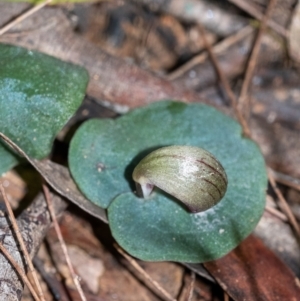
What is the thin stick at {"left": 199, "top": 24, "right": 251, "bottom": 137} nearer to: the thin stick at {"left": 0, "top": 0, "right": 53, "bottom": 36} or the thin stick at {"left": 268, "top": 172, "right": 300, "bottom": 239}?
the thin stick at {"left": 268, "top": 172, "right": 300, "bottom": 239}

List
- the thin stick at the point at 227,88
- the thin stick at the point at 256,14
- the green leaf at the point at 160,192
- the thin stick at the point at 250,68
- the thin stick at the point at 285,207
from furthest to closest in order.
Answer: the thin stick at the point at 256,14
the thin stick at the point at 250,68
the thin stick at the point at 227,88
the thin stick at the point at 285,207
the green leaf at the point at 160,192

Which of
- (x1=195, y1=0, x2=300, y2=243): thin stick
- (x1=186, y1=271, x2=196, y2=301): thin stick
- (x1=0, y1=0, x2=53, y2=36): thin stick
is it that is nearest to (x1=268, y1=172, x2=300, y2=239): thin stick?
(x1=195, y1=0, x2=300, y2=243): thin stick

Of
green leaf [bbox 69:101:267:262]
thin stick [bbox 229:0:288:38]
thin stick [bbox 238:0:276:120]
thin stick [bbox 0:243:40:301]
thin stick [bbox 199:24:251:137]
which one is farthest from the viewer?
thin stick [bbox 229:0:288:38]

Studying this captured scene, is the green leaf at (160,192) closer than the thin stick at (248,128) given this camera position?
Yes

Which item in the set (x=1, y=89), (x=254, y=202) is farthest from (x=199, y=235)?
(x=1, y=89)

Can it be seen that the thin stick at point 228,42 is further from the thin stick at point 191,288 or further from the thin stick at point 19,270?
the thin stick at point 19,270

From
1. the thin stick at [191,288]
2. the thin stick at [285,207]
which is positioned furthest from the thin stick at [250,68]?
the thin stick at [191,288]
